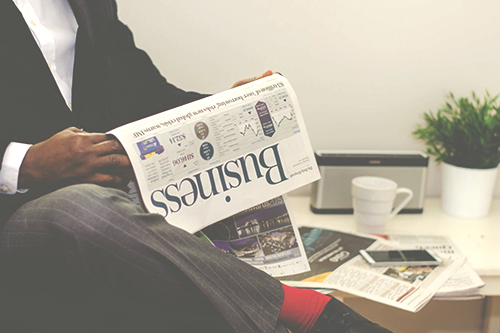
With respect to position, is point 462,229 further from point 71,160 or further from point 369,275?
point 71,160

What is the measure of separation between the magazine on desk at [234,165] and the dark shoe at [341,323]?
0.11m

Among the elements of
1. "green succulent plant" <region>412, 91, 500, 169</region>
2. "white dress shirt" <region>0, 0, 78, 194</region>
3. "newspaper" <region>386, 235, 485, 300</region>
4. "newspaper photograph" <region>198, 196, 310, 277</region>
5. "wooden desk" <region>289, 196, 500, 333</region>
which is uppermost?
"white dress shirt" <region>0, 0, 78, 194</region>

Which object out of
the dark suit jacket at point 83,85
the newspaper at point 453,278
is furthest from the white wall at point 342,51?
the newspaper at point 453,278

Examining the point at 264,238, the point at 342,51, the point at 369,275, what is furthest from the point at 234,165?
the point at 342,51

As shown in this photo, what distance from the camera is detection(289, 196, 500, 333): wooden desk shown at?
3.19ft

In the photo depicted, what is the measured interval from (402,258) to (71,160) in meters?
0.68

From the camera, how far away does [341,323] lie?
73 centimetres

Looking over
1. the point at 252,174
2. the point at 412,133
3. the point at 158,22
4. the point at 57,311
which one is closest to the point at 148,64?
the point at 158,22

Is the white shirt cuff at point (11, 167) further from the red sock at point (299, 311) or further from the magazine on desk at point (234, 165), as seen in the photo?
the red sock at point (299, 311)

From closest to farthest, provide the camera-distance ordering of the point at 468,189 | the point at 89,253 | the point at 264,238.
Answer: the point at 89,253
the point at 264,238
the point at 468,189

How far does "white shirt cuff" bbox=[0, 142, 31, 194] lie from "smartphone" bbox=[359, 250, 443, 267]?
681mm

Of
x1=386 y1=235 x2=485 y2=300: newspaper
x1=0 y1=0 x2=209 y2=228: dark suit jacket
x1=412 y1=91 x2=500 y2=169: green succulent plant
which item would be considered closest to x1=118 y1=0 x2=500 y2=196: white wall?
x1=412 y1=91 x2=500 y2=169: green succulent plant

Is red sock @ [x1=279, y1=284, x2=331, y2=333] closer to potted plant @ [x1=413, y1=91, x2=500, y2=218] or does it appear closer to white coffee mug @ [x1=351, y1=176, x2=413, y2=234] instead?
white coffee mug @ [x1=351, y1=176, x2=413, y2=234]

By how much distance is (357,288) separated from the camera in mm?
849
